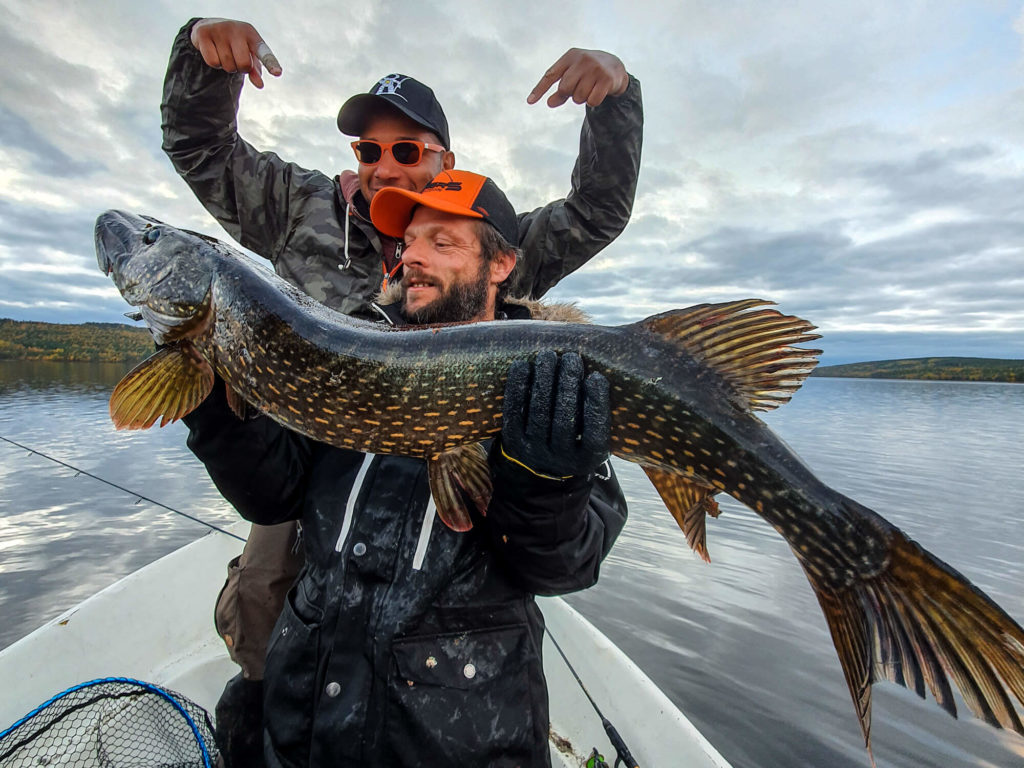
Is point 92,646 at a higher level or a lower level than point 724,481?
lower

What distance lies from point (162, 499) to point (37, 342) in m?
15.7

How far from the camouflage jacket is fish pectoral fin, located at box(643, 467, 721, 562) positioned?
1.66 m

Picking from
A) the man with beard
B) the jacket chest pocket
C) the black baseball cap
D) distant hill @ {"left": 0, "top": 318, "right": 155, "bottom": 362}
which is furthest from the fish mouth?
distant hill @ {"left": 0, "top": 318, "right": 155, "bottom": 362}

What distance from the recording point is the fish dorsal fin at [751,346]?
62.9 inches

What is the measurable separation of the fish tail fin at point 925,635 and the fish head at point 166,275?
218 cm

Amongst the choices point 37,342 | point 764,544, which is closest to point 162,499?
point 764,544

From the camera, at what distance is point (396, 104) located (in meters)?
2.83

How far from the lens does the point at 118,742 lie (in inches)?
81.9

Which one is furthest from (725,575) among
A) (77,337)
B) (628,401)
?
(77,337)

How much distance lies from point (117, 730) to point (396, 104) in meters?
3.11

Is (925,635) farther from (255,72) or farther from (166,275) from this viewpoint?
(255,72)

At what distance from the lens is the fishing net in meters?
1.91

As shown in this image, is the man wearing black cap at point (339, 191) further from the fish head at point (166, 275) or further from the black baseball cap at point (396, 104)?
the fish head at point (166, 275)

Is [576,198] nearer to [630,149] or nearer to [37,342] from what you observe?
[630,149]
